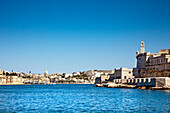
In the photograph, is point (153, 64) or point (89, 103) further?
point (153, 64)

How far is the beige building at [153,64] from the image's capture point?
250 feet

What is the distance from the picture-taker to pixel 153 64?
8469cm

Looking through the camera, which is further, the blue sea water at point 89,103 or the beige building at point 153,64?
the beige building at point 153,64

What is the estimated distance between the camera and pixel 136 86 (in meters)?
70.1

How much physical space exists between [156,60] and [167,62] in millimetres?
6816

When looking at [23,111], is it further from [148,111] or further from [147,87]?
[147,87]

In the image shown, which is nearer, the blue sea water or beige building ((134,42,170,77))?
the blue sea water

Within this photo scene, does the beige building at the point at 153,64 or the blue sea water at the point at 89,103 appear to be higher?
the beige building at the point at 153,64

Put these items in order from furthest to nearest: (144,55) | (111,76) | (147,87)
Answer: (111,76) → (144,55) → (147,87)

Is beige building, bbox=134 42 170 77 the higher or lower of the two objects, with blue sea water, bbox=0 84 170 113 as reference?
higher

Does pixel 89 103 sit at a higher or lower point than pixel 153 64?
lower

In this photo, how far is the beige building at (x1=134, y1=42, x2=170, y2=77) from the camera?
7631 cm

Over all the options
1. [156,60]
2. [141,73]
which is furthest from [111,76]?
[156,60]

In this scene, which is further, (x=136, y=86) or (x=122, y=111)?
(x=136, y=86)
